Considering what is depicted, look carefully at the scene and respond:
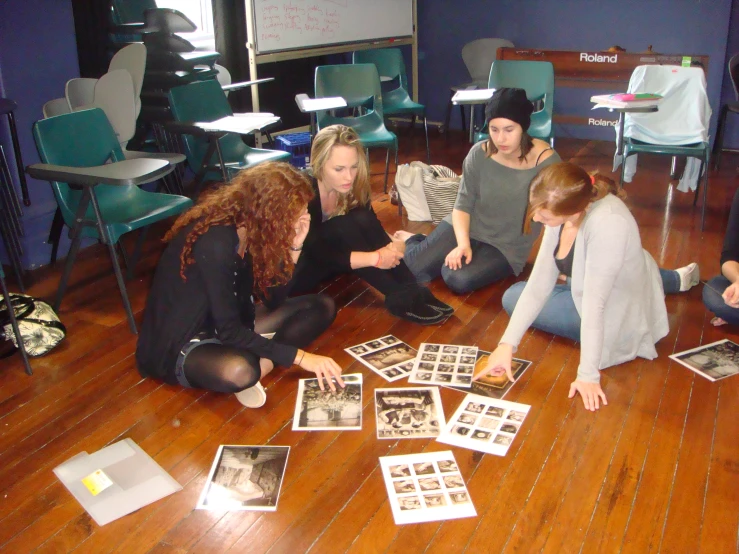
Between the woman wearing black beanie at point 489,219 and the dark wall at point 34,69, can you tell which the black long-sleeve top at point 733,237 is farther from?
the dark wall at point 34,69

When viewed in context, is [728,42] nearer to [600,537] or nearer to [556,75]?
[556,75]

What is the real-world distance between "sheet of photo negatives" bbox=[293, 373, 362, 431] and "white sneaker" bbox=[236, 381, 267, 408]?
0.12 m

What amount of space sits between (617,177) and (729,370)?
2964 mm

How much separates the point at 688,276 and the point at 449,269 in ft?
3.62

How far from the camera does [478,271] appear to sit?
327 cm

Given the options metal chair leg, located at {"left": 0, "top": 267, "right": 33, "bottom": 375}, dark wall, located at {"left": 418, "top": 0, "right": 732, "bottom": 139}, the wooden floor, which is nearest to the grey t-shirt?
the wooden floor

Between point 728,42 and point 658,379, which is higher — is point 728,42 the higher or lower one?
the higher one

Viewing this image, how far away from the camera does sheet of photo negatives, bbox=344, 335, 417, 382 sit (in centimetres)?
264

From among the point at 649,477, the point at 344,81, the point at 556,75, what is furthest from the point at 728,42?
the point at 649,477

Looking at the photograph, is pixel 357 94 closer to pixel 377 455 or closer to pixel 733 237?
pixel 733 237

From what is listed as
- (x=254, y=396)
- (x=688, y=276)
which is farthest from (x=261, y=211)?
(x=688, y=276)

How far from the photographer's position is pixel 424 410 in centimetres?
239

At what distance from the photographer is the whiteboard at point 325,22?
17.3ft

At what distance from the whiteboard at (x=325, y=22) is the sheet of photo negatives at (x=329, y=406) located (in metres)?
3.46
